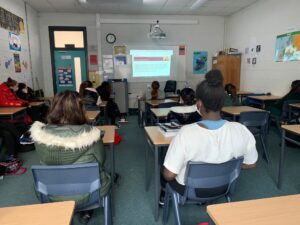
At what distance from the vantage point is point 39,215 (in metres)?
0.94

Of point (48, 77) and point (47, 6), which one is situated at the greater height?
point (47, 6)

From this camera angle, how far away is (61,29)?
6.87m

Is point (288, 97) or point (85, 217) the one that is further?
point (288, 97)

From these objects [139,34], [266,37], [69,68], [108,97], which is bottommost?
[108,97]

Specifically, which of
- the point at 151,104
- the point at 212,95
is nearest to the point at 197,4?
the point at 151,104

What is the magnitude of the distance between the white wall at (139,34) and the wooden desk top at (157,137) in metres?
5.27

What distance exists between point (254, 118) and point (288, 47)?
2.71 m

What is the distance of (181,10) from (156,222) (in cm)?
615

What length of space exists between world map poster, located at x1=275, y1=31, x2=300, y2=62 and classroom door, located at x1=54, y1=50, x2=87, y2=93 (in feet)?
17.2

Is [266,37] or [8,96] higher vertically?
[266,37]

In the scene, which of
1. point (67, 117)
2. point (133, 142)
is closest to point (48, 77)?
point (133, 142)

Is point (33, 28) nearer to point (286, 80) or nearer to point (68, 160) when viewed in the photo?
point (68, 160)

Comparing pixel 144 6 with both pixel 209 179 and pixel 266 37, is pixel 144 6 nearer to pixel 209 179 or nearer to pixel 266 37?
pixel 266 37

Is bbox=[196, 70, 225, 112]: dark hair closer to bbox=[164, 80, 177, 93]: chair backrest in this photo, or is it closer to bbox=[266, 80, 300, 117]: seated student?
bbox=[266, 80, 300, 117]: seated student
